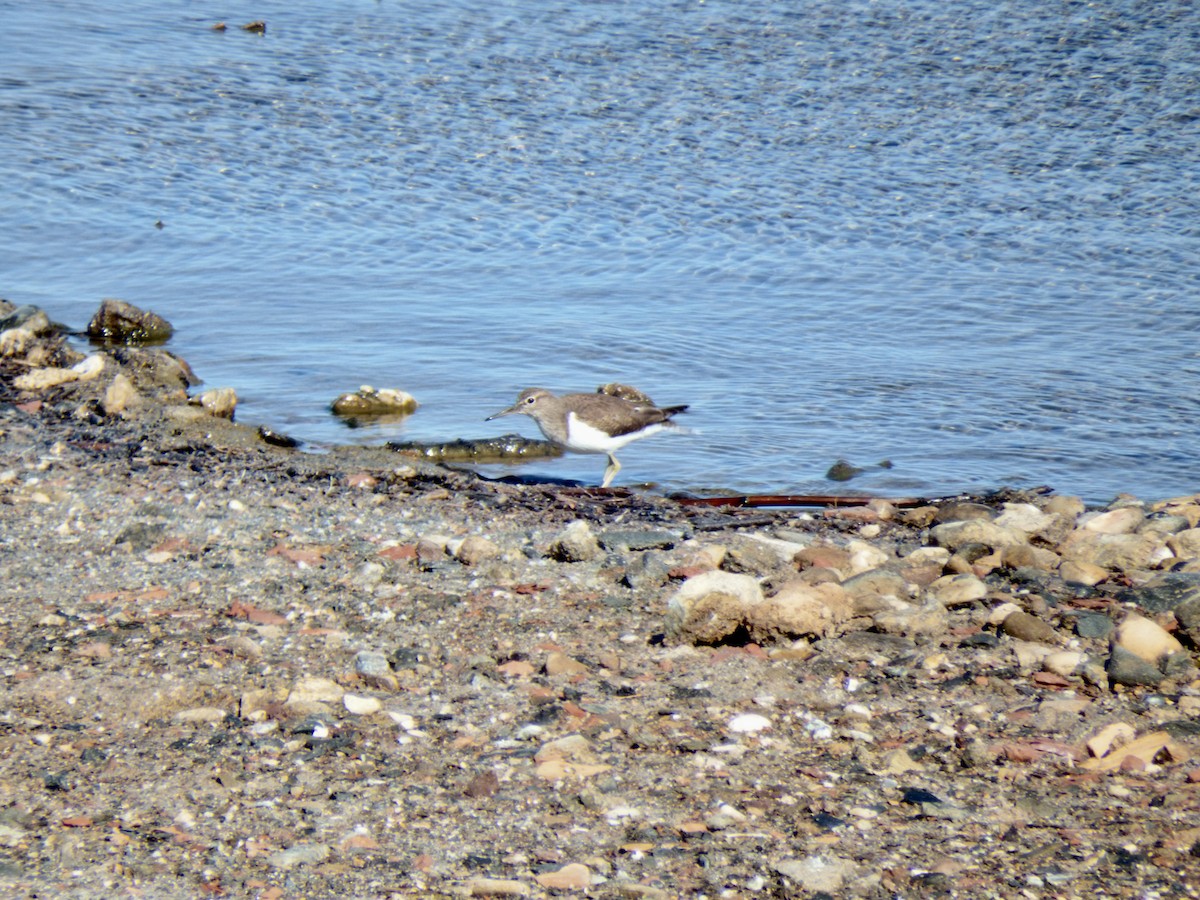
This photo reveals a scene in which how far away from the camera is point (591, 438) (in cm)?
741

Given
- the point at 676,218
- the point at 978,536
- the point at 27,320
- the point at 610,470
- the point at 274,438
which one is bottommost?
the point at 610,470

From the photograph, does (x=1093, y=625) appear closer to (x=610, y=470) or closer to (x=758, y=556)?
(x=758, y=556)

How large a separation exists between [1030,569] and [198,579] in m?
3.15

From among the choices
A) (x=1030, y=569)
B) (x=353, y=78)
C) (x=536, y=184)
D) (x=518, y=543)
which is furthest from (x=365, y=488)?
(x=353, y=78)

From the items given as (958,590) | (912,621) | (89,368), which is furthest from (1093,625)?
(89,368)

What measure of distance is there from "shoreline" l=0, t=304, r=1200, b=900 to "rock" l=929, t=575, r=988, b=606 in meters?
0.01

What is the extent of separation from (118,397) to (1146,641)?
18.2 ft

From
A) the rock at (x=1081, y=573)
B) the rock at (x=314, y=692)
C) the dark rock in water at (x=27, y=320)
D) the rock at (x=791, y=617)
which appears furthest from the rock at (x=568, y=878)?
the dark rock in water at (x=27, y=320)

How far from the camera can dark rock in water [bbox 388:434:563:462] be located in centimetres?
789

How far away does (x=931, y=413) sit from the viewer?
8.30m

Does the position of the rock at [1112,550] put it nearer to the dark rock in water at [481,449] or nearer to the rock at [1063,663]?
the rock at [1063,663]

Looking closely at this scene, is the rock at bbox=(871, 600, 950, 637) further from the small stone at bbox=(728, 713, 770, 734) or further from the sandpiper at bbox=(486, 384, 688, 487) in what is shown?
the sandpiper at bbox=(486, 384, 688, 487)

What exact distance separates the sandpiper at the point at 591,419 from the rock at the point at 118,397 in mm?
2058

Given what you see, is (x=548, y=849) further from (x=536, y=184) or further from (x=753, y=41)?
(x=753, y=41)
